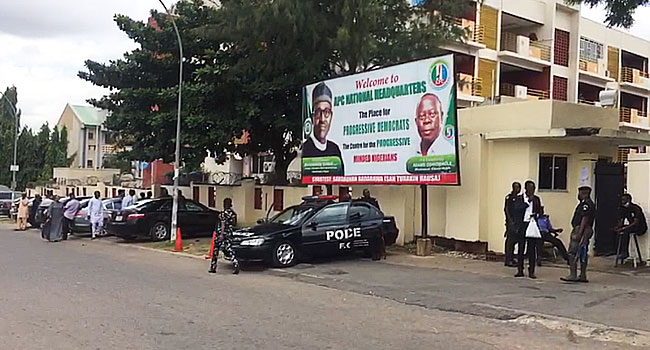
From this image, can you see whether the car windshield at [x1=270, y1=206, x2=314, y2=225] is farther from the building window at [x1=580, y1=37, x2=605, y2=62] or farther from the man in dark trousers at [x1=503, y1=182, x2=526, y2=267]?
the building window at [x1=580, y1=37, x2=605, y2=62]

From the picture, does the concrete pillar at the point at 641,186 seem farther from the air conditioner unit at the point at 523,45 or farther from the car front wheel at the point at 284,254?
the air conditioner unit at the point at 523,45

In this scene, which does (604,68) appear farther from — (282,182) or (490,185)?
(490,185)

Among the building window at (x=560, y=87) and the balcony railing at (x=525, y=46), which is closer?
the balcony railing at (x=525, y=46)

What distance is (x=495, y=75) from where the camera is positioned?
127ft

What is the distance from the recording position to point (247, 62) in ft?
74.2

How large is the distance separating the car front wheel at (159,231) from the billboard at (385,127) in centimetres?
528

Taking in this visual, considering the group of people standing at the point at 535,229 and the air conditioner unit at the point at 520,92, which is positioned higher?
the air conditioner unit at the point at 520,92

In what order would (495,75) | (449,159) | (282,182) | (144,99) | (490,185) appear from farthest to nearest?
(495,75)
(282,182)
(144,99)
(490,185)
(449,159)

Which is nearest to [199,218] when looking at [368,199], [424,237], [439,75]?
[368,199]

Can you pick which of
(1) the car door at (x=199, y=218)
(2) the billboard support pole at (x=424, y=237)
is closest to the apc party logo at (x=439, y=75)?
(2) the billboard support pole at (x=424, y=237)

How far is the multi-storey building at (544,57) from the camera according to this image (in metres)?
37.5

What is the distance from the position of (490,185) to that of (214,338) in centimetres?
1080

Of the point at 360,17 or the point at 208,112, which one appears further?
the point at 208,112

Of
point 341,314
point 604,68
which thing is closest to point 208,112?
point 341,314
